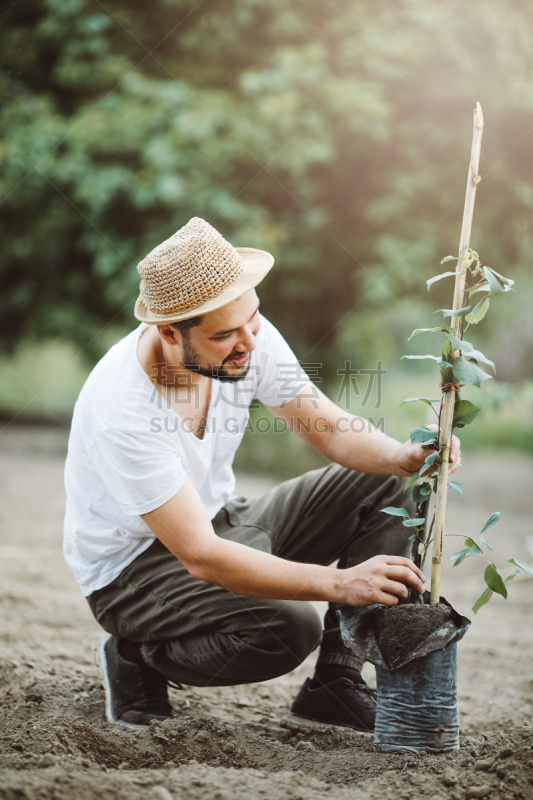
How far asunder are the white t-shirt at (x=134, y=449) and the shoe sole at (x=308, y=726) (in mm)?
669

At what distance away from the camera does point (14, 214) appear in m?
6.55

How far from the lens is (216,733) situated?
5.84 feet

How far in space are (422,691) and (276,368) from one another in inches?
40.1

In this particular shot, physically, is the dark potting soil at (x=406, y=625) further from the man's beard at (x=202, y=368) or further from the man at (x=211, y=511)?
the man's beard at (x=202, y=368)

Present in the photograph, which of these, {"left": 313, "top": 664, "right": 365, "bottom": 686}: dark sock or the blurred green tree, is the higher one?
the blurred green tree

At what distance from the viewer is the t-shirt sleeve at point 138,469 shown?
170 centimetres

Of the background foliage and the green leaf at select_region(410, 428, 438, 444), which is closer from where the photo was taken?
the green leaf at select_region(410, 428, 438, 444)

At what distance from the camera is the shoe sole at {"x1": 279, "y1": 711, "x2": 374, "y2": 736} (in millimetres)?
1949

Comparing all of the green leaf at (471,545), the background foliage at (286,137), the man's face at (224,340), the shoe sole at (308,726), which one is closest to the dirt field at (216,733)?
the shoe sole at (308,726)

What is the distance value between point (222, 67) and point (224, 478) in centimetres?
476

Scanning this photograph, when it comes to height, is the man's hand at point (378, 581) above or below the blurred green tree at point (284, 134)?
below

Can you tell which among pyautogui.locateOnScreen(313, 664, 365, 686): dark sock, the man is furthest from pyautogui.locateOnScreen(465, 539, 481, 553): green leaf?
pyautogui.locateOnScreen(313, 664, 365, 686): dark sock

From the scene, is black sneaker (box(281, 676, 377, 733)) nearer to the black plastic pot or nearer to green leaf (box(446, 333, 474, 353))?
the black plastic pot

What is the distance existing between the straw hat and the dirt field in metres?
1.08
